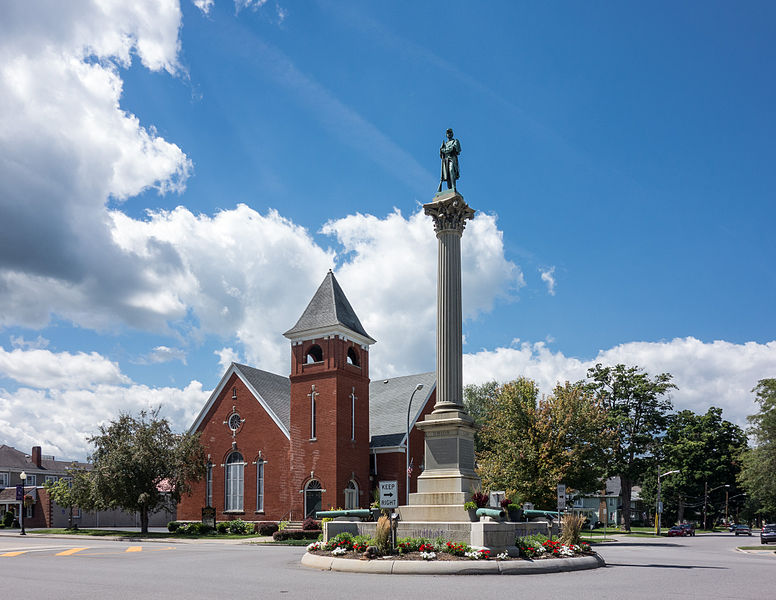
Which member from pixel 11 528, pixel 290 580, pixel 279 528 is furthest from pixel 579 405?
pixel 11 528

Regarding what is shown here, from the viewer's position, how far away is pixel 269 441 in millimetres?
46438

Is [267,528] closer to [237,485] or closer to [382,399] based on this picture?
[237,485]

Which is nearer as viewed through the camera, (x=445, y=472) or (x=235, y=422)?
(x=445, y=472)

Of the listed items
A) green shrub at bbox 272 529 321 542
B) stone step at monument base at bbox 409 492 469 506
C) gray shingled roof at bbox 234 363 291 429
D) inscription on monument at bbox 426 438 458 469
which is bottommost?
green shrub at bbox 272 529 321 542

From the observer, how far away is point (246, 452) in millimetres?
47312

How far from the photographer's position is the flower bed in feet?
53.5

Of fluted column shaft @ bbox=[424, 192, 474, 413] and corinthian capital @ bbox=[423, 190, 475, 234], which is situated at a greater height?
corinthian capital @ bbox=[423, 190, 475, 234]

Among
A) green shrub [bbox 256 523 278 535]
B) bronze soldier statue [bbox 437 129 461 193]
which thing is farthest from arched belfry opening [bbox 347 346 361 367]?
bronze soldier statue [bbox 437 129 461 193]

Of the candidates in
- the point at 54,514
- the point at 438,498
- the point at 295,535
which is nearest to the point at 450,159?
the point at 438,498

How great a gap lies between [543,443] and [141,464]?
24165mm

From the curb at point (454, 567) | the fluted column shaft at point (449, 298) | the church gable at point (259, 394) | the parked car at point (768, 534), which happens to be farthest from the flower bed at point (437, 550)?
the parked car at point (768, 534)

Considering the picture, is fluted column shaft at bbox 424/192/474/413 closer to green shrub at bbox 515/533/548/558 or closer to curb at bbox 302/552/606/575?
green shrub at bbox 515/533/548/558

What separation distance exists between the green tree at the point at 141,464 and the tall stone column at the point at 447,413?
26911 millimetres

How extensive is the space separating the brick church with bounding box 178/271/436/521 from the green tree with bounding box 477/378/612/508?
8.90 metres
